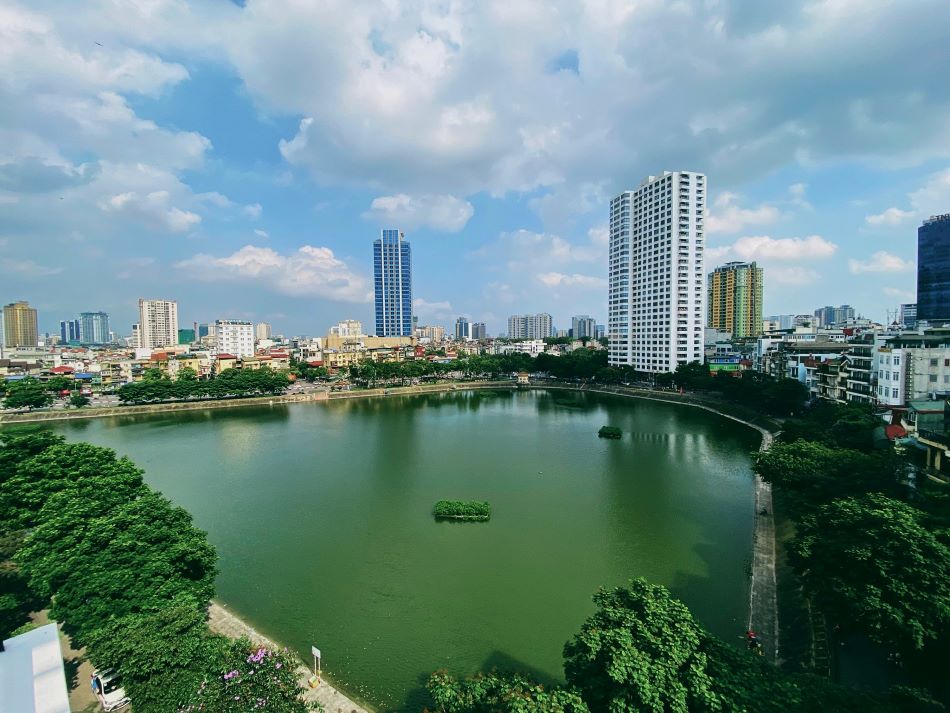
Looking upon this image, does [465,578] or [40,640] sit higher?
[40,640]

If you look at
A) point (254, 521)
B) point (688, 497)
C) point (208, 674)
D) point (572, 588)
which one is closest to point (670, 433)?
point (688, 497)

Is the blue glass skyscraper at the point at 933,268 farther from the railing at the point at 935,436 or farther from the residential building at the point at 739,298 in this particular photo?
the railing at the point at 935,436

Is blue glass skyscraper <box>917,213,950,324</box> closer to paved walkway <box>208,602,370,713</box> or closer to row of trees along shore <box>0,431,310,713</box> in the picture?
paved walkway <box>208,602,370,713</box>

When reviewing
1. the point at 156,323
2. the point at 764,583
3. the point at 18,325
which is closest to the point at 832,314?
the point at 764,583

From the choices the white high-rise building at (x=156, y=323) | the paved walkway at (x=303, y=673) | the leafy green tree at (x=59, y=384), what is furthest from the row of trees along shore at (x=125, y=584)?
the white high-rise building at (x=156, y=323)

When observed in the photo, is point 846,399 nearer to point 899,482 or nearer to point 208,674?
point 899,482

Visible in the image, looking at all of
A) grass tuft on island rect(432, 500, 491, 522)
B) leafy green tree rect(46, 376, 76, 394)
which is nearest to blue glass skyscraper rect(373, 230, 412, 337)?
leafy green tree rect(46, 376, 76, 394)
